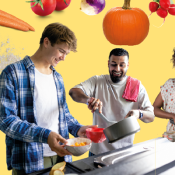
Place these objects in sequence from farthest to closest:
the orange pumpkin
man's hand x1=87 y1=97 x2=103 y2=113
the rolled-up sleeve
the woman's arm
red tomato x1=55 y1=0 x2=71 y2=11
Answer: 1. red tomato x1=55 y1=0 x2=71 y2=11
2. the woman's arm
3. the orange pumpkin
4. man's hand x1=87 y1=97 x2=103 y2=113
5. the rolled-up sleeve

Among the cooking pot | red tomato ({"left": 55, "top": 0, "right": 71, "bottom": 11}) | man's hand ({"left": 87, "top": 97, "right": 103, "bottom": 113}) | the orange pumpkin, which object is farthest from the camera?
red tomato ({"left": 55, "top": 0, "right": 71, "bottom": 11})

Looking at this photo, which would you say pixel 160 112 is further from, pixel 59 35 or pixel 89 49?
pixel 59 35

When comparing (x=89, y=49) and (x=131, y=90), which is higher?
(x=89, y=49)

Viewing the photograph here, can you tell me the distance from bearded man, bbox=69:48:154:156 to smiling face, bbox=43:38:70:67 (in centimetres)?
36

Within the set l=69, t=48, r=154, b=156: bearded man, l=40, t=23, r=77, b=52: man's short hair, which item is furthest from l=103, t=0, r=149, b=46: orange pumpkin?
l=40, t=23, r=77, b=52: man's short hair

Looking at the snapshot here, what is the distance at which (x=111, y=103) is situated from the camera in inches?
61.5

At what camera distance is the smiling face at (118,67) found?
1.55 metres

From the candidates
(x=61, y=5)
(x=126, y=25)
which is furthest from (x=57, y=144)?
(x=61, y=5)

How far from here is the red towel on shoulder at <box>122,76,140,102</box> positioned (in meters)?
1.53

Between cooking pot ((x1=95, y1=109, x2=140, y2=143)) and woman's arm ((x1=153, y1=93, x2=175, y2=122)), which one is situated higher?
cooking pot ((x1=95, y1=109, x2=140, y2=143))

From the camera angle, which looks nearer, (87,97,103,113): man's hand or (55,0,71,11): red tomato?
(87,97,103,113): man's hand

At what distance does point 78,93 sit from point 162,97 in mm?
840

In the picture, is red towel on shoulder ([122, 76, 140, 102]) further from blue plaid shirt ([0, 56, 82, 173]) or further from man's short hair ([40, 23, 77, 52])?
blue plaid shirt ([0, 56, 82, 173])

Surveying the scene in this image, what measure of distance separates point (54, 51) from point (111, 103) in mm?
625
